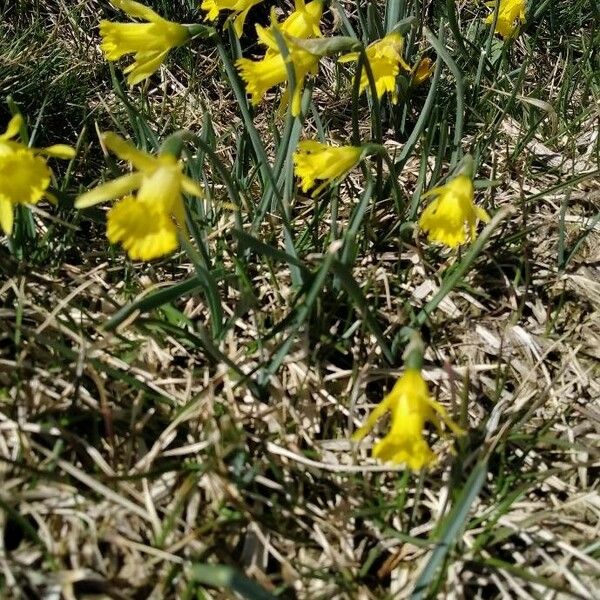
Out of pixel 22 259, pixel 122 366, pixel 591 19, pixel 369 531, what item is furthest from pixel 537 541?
pixel 591 19

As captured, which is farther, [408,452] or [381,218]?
[381,218]

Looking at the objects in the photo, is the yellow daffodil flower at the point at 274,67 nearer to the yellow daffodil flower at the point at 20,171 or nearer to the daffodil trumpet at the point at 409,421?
the yellow daffodil flower at the point at 20,171

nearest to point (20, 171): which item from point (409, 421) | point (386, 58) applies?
point (409, 421)

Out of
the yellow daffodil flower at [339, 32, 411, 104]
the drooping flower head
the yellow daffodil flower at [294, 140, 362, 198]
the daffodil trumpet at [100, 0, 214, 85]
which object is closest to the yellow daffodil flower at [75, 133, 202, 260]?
the yellow daffodil flower at [294, 140, 362, 198]

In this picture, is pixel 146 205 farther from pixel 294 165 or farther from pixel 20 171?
pixel 294 165

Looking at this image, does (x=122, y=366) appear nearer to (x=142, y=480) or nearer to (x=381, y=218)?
(x=142, y=480)

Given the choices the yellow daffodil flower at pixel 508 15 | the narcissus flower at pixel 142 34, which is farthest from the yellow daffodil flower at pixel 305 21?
the yellow daffodil flower at pixel 508 15
